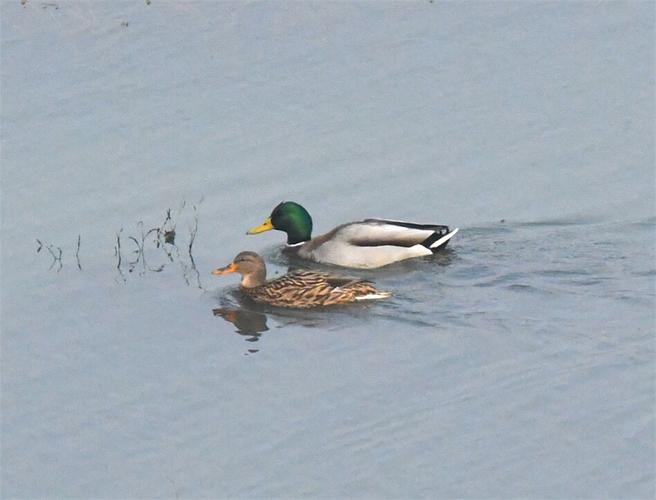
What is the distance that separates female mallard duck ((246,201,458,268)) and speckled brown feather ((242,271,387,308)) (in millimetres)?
990

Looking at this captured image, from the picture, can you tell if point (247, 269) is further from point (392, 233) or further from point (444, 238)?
point (444, 238)

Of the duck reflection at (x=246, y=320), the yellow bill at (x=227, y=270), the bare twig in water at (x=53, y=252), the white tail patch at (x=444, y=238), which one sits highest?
the bare twig in water at (x=53, y=252)

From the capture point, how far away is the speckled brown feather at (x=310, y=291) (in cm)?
1573

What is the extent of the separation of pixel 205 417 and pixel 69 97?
27.9 feet

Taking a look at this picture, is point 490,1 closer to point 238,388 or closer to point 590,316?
point 590,316

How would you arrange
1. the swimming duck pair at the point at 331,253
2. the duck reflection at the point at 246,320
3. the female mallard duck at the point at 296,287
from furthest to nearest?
the swimming duck pair at the point at 331,253, the female mallard duck at the point at 296,287, the duck reflection at the point at 246,320

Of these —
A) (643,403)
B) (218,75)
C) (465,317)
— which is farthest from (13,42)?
(643,403)

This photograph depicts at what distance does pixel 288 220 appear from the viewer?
1755cm

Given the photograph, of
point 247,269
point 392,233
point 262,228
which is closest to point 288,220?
point 262,228

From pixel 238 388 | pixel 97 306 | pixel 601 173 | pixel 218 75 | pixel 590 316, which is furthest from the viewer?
pixel 218 75

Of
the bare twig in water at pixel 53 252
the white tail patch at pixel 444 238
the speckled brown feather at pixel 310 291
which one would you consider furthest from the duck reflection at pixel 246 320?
the white tail patch at pixel 444 238

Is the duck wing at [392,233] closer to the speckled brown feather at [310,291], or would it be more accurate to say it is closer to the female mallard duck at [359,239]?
the female mallard duck at [359,239]

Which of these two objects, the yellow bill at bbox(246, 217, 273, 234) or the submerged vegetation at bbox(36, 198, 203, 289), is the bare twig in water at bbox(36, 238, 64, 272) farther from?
the yellow bill at bbox(246, 217, 273, 234)

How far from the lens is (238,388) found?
12961 millimetres
